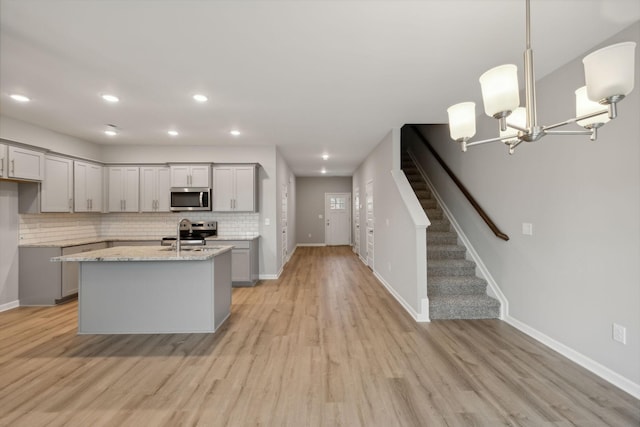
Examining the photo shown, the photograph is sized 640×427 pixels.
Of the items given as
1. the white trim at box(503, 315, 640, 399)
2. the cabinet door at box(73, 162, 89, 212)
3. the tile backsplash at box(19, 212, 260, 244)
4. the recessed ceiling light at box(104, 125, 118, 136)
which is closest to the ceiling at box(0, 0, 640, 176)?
the recessed ceiling light at box(104, 125, 118, 136)

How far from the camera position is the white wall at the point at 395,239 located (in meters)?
3.65

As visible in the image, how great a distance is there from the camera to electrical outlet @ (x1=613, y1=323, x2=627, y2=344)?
2.22 metres

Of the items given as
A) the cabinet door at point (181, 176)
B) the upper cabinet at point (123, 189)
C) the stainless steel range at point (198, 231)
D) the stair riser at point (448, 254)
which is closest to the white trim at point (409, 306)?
the stair riser at point (448, 254)

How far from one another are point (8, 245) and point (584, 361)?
6914 millimetres

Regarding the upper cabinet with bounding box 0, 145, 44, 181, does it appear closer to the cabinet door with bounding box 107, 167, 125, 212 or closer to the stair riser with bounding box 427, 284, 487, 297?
the cabinet door with bounding box 107, 167, 125, 212

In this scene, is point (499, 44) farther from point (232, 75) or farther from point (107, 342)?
point (107, 342)

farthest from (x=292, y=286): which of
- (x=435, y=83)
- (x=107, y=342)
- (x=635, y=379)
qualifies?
(x=635, y=379)

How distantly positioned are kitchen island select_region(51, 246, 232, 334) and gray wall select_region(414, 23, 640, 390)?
346 cm

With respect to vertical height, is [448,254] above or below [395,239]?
below

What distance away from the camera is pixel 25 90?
3.16 m

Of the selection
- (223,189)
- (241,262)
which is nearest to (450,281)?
(241,262)

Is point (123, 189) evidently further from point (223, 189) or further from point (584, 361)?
point (584, 361)

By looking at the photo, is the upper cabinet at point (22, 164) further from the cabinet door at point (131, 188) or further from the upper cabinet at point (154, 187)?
the upper cabinet at point (154, 187)

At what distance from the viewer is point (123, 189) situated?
17.9ft
